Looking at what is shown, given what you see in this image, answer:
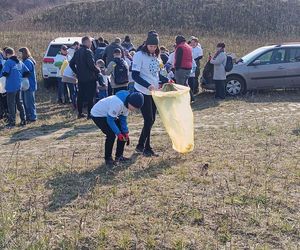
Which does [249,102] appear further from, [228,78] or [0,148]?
[0,148]

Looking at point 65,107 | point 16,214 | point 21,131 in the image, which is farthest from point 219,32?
point 16,214

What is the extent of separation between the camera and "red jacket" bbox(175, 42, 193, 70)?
11.2m

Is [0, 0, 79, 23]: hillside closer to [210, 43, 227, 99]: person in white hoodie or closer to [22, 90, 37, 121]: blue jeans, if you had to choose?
[210, 43, 227, 99]: person in white hoodie

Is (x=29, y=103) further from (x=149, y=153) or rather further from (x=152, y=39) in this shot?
(x=152, y=39)

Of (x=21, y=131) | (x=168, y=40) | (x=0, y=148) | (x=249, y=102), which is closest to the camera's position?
(x=0, y=148)

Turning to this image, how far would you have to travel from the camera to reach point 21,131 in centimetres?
1002

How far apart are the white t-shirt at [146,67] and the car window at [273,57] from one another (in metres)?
7.30

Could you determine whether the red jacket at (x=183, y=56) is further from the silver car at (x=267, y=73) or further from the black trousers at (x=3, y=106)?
the black trousers at (x=3, y=106)

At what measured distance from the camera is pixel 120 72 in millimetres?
10750

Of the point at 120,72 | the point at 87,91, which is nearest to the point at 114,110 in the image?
the point at 87,91

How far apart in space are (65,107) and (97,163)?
233 inches

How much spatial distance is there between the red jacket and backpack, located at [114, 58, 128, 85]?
1.23 meters

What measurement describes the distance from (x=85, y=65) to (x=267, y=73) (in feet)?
18.9

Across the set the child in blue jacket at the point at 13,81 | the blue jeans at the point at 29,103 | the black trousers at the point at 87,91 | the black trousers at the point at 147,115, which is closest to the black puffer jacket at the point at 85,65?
the black trousers at the point at 87,91
